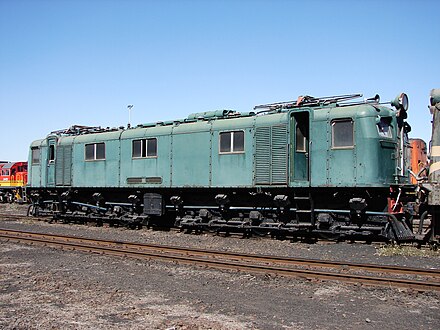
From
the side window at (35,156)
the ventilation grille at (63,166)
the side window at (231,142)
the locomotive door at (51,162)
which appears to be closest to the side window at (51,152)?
the locomotive door at (51,162)

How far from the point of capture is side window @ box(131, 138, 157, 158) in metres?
19.6

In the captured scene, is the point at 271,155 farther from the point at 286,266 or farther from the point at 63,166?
the point at 63,166

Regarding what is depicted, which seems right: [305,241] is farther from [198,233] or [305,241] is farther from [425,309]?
[425,309]

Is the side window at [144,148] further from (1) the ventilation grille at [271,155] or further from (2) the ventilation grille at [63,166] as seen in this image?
(1) the ventilation grille at [271,155]

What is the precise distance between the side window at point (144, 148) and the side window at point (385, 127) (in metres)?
9.21

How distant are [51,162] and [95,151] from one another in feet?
12.3

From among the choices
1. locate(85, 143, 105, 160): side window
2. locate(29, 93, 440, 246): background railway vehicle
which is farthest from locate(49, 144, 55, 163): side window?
locate(85, 143, 105, 160): side window

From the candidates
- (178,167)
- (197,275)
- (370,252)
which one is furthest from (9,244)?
(370,252)

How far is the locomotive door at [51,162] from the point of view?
2417 cm

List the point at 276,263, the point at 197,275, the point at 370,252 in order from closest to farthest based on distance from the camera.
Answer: the point at 197,275
the point at 276,263
the point at 370,252

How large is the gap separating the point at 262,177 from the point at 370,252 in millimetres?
4597

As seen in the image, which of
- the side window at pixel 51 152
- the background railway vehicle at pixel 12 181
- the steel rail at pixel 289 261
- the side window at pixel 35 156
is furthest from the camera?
the background railway vehicle at pixel 12 181

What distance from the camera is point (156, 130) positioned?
64.5 feet

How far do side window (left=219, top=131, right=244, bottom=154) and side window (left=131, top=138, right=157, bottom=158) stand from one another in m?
3.60
